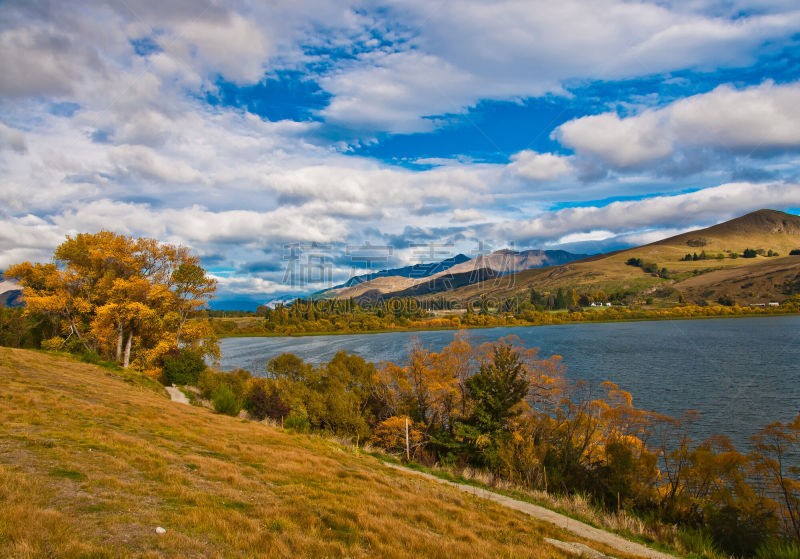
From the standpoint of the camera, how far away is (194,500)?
974 centimetres

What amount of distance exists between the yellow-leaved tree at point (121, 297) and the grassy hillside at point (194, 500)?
2464cm

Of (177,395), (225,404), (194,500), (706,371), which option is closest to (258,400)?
(177,395)

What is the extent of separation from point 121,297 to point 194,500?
39.6m

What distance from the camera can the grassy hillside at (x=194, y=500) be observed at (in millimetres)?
7344

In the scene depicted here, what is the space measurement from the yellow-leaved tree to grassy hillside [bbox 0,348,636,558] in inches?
970

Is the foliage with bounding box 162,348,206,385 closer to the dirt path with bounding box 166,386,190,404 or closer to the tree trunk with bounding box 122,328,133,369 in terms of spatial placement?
the dirt path with bounding box 166,386,190,404

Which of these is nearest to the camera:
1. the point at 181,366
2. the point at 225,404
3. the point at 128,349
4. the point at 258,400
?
the point at 225,404

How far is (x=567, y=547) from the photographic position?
12.2m

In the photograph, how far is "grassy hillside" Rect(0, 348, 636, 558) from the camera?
7.34 m

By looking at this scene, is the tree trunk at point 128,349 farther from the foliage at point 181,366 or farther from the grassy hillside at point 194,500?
the grassy hillside at point 194,500

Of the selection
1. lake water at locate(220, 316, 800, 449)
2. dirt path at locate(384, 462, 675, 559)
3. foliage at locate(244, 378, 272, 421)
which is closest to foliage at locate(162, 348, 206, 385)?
foliage at locate(244, 378, 272, 421)

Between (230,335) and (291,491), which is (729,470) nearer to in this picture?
(291,491)

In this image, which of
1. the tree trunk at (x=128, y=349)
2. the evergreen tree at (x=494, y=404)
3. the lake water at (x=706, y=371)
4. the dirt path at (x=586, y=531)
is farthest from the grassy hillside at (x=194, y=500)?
the lake water at (x=706, y=371)

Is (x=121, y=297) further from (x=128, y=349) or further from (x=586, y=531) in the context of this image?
(x=586, y=531)
